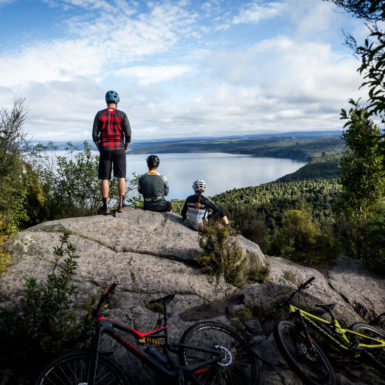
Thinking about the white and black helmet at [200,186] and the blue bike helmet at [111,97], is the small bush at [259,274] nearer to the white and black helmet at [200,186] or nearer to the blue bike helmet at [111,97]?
the white and black helmet at [200,186]

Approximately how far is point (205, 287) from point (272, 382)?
2465mm

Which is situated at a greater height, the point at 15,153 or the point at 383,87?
the point at 383,87

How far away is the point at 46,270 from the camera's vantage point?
4828mm

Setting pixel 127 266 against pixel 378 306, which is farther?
pixel 378 306

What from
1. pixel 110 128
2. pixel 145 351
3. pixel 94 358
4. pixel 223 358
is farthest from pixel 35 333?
pixel 110 128

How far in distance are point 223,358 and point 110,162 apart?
5.55 m

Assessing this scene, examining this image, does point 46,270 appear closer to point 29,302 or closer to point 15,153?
point 29,302

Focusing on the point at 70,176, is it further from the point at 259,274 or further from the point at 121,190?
the point at 259,274

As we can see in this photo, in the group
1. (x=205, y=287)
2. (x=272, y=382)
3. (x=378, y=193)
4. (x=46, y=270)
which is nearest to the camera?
(x=272, y=382)

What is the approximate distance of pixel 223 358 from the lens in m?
2.91

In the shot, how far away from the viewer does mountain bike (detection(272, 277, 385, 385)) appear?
3.15m

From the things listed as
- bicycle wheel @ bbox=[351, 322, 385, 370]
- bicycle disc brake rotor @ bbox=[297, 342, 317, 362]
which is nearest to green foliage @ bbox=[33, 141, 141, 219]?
Answer: bicycle disc brake rotor @ bbox=[297, 342, 317, 362]

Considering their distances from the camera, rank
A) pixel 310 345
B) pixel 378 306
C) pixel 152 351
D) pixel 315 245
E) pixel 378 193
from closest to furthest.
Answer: pixel 152 351 → pixel 310 345 → pixel 378 306 → pixel 315 245 → pixel 378 193

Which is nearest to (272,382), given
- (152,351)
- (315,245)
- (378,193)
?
(152,351)
